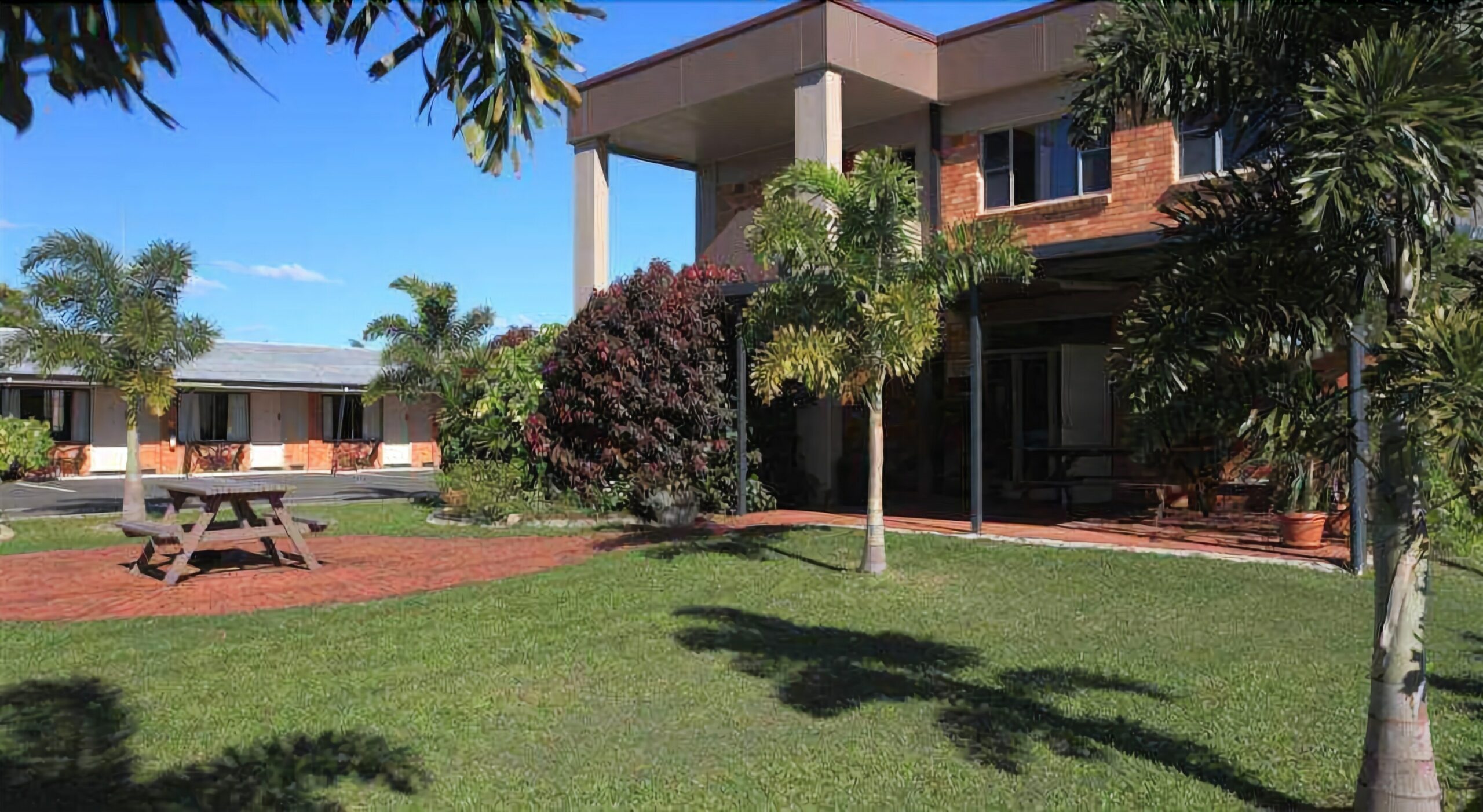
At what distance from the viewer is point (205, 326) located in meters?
15.0

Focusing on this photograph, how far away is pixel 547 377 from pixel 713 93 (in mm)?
5034

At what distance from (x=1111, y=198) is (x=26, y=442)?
22.4 meters

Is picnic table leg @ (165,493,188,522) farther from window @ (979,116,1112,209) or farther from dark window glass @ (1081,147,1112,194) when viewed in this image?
dark window glass @ (1081,147,1112,194)

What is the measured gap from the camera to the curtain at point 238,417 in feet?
102

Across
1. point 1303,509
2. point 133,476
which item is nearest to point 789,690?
point 1303,509

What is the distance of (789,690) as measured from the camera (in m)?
5.91

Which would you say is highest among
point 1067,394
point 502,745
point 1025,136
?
point 1025,136

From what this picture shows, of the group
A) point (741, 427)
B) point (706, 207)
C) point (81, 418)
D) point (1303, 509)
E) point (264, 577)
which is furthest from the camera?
point (81, 418)

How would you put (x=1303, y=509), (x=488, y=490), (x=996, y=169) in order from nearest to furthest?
(x=1303, y=509) < (x=488, y=490) < (x=996, y=169)

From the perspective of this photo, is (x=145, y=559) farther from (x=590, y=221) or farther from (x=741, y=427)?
(x=590, y=221)

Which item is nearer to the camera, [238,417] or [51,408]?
[51,408]

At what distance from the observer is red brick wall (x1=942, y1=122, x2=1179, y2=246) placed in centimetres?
1420

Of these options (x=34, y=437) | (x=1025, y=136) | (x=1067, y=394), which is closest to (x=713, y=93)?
(x=1025, y=136)

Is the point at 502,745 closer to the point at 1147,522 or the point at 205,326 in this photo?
the point at 1147,522
